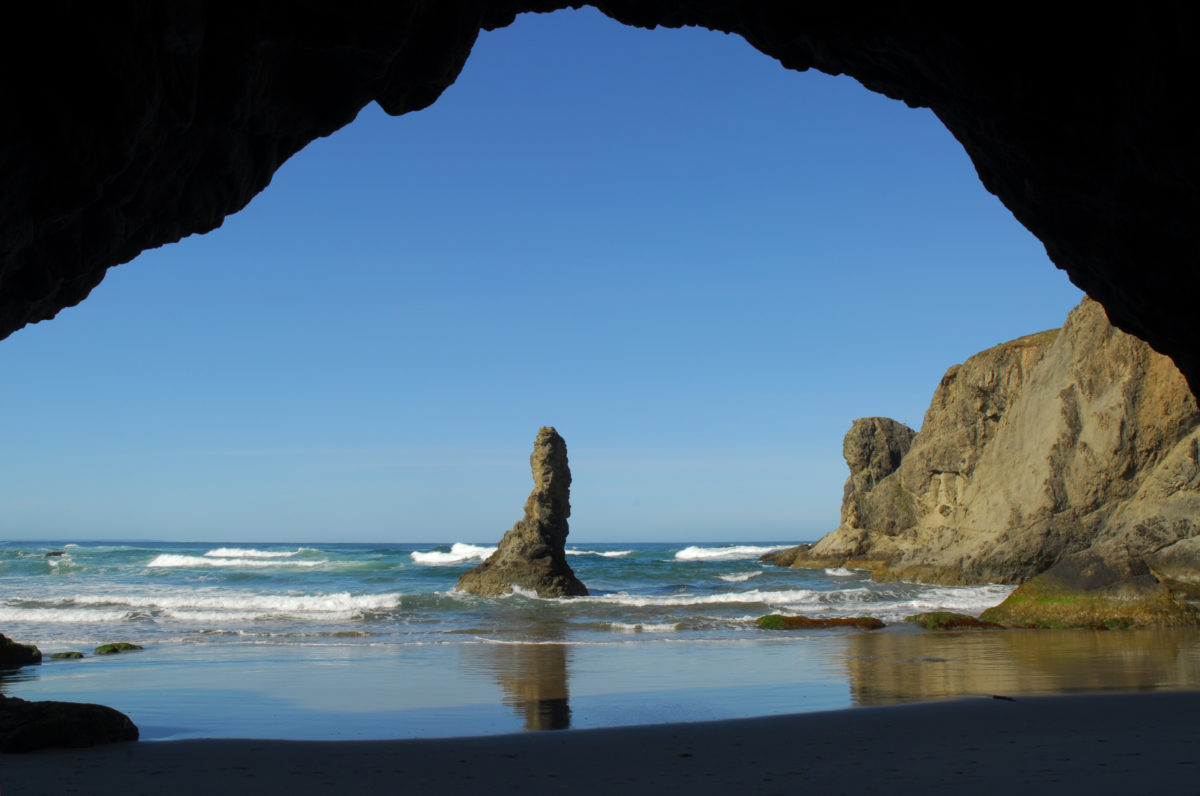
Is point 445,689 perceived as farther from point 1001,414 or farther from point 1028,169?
point 1001,414

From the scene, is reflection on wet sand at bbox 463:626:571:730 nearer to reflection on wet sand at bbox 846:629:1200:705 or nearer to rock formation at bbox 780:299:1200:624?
reflection on wet sand at bbox 846:629:1200:705

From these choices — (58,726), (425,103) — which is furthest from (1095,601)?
(58,726)

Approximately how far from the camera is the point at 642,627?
17.5m

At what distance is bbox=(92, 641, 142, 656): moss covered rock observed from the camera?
13241mm

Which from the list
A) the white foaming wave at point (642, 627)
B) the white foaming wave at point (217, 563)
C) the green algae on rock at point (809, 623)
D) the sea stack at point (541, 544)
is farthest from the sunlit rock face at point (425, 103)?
the white foaming wave at point (217, 563)

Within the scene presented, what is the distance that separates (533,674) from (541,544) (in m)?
15.5

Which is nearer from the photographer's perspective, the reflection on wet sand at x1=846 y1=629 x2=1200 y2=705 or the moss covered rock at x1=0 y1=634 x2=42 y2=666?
the reflection on wet sand at x1=846 y1=629 x2=1200 y2=705

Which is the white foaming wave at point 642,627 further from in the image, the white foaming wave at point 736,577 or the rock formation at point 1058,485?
the white foaming wave at point 736,577

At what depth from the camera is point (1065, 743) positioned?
239 inches

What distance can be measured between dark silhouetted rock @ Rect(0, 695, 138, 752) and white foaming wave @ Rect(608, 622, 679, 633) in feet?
37.5

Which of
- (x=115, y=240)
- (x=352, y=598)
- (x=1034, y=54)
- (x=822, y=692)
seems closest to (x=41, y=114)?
(x=115, y=240)

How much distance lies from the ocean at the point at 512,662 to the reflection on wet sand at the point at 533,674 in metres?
0.05

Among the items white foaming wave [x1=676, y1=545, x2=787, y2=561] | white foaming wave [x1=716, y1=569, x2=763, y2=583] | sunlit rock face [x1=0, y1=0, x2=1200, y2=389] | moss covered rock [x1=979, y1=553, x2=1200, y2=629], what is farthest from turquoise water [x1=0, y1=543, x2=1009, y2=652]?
white foaming wave [x1=676, y1=545, x2=787, y2=561]

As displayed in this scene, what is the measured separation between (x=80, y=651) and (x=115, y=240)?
31.9 feet
